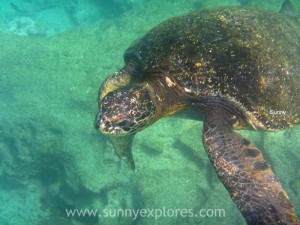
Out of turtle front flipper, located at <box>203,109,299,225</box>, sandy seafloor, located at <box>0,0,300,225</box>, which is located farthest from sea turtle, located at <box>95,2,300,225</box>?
sandy seafloor, located at <box>0,0,300,225</box>

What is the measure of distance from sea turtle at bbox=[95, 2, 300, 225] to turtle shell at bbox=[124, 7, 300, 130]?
13 mm

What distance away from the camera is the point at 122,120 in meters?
3.29

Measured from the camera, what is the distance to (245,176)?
3279mm

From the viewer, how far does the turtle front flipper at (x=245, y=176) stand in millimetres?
2945

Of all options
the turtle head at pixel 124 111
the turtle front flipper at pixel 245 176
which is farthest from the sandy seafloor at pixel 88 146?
the turtle head at pixel 124 111

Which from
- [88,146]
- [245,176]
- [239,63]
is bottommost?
[88,146]

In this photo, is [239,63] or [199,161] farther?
[199,161]

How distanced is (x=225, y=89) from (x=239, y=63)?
1.27ft

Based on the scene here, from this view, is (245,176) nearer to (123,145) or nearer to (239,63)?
(239,63)

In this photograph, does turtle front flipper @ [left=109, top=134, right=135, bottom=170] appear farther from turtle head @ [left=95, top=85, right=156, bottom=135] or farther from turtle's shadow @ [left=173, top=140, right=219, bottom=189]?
turtle's shadow @ [left=173, top=140, right=219, bottom=189]

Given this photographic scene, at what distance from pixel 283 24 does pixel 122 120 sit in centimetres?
287

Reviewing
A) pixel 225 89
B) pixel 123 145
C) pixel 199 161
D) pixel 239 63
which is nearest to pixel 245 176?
pixel 225 89

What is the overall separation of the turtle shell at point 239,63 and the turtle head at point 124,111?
566 mm

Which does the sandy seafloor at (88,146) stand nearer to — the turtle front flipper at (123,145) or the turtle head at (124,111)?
the turtle front flipper at (123,145)
